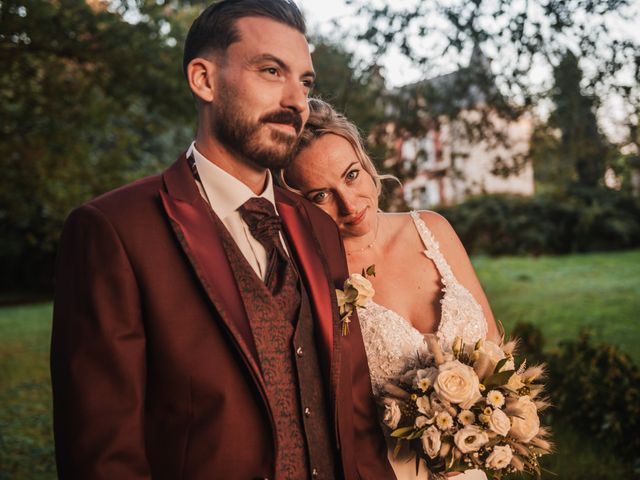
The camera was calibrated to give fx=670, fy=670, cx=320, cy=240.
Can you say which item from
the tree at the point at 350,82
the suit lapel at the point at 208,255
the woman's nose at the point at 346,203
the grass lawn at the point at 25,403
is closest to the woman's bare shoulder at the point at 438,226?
the woman's nose at the point at 346,203

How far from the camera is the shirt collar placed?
230cm

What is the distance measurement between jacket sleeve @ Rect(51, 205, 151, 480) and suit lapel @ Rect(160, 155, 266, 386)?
0.66ft

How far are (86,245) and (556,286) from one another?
552 inches

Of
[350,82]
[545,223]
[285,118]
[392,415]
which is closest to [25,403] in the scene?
[350,82]

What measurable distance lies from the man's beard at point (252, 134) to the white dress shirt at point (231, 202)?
98 mm

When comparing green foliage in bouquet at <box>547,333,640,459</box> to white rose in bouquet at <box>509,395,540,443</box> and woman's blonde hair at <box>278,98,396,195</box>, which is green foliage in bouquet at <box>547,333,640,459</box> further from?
woman's blonde hair at <box>278,98,396,195</box>

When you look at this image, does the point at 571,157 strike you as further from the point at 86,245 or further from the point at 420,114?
the point at 86,245

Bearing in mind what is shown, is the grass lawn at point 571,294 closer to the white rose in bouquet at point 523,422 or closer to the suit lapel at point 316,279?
the white rose in bouquet at point 523,422

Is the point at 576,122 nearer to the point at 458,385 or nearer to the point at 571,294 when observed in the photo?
the point at 458,385

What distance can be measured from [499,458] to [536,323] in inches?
362

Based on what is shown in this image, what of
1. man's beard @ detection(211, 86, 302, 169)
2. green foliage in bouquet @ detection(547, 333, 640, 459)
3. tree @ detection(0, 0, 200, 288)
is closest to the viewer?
man's beard @ detection(211, 86, 302, 169)

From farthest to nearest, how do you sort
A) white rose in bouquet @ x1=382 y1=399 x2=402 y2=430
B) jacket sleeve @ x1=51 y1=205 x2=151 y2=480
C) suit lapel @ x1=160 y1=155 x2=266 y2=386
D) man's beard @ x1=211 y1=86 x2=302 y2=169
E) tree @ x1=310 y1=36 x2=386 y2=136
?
1. tree @ x1=310 y1=36 x2=386 y2=136
2. white rose in bouquet @ x1=382 y1=399 x2=402 y2=430
3. man's beard @ x1=211 y1=86 x2=302 y2=169
4. suit lapel @ x1=160 y1=155 x2=266 y2=386
5. jacket sleeve @ x1=51 y1=205 x2=151 y2=480

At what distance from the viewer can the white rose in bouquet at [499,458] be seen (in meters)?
2.47

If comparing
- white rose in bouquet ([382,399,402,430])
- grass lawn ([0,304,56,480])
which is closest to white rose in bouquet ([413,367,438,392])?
white rose in bouquet ([382,399,402,430])
